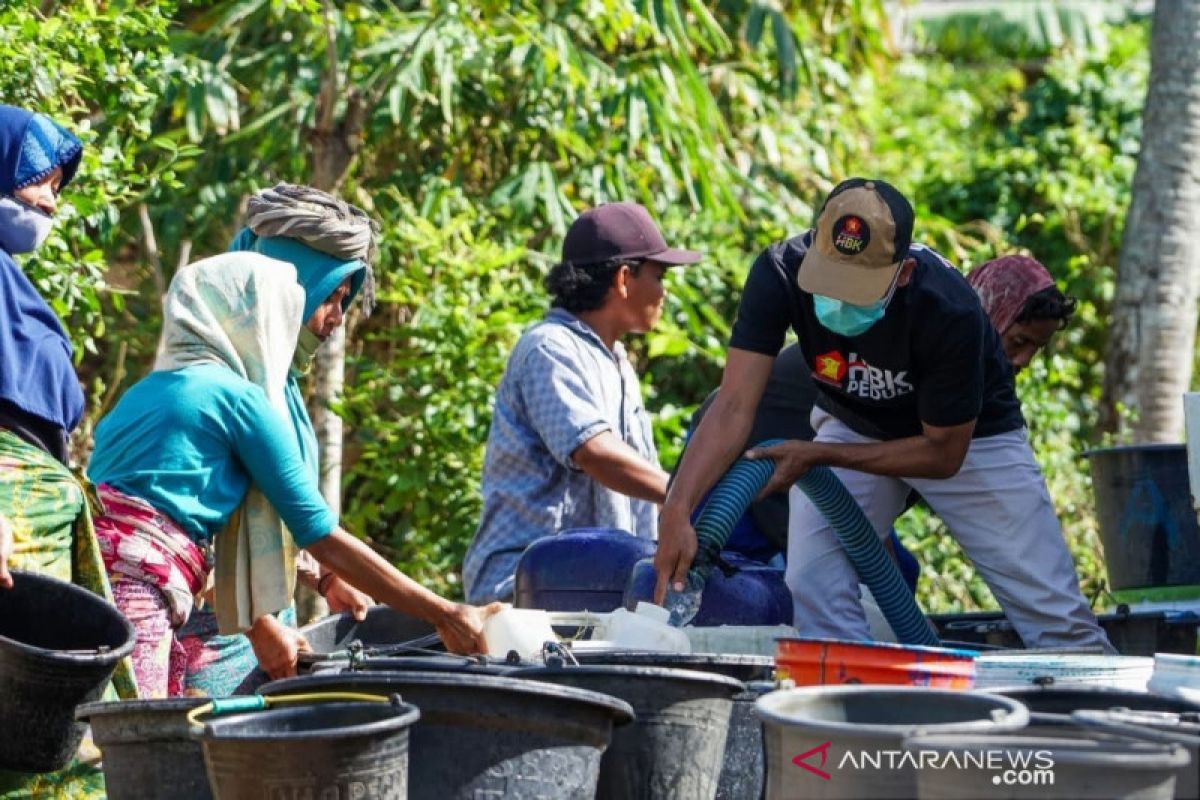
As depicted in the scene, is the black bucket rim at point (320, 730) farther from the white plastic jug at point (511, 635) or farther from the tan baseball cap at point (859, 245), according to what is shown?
the tan baseball cap at point (859, 245)

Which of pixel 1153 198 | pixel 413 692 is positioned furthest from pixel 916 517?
pixel 413 692

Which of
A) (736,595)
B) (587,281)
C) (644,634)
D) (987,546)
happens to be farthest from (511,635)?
(587,281)

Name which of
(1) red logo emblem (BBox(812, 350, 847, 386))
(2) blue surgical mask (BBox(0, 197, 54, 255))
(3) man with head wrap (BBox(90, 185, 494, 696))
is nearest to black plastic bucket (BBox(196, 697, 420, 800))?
(3) man with head wrap (BBox(90, 185, 494, 696))

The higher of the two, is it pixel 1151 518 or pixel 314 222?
pixel 314 222

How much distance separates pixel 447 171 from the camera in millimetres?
9211

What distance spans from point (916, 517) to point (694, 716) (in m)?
5.25

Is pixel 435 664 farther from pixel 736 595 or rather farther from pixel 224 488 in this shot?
pixel 736 595

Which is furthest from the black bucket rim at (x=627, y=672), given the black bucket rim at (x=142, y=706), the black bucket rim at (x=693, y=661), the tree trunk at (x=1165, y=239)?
the tree trunk at (x=1165, y=239)

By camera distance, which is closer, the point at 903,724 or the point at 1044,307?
the point at 903,724

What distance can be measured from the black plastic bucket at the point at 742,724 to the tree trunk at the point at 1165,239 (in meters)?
5.66

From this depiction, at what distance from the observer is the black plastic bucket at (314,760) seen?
3.34m

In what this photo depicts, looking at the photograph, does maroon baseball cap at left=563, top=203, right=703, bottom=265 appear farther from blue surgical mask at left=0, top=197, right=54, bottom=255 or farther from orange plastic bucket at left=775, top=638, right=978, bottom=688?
orange plastic bucket at left=775, top=638, right=978, bottom=688

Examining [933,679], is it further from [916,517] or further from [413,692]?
[916,517]

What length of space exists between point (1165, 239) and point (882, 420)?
4.53 m
